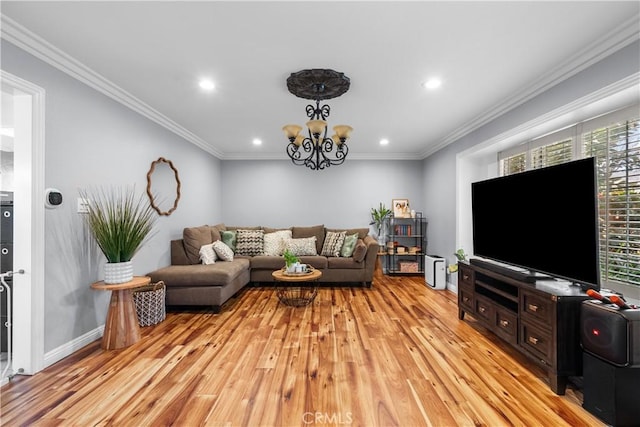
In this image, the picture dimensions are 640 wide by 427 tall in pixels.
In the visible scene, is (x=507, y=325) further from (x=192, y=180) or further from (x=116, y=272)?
(x=192, y=180)

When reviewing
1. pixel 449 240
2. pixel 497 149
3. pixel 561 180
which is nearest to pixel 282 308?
pixel 449 240

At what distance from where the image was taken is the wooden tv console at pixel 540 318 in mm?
1995

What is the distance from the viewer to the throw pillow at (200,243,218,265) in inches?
165

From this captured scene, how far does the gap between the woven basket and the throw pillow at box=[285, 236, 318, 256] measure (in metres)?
2.33

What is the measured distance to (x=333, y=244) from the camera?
209 inches

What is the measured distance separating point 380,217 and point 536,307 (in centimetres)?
388

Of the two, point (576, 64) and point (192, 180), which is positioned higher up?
point (576, 64)

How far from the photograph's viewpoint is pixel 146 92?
10.1 feet

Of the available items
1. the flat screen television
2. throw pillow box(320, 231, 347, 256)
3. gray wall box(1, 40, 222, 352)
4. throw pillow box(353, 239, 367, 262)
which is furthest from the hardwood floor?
throw pillow box(320, 231, 347, 256)

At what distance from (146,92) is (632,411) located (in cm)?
451

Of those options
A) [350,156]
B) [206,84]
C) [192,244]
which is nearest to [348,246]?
[350,156]

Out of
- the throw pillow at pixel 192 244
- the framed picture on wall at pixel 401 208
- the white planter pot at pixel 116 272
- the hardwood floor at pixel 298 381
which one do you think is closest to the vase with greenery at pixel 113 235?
the white planter pot at pixel 116 272

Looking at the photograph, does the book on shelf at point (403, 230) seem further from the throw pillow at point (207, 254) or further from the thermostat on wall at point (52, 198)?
the thermostat on wall at point (52, 198)

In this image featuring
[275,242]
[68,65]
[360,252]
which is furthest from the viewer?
[275,242]
